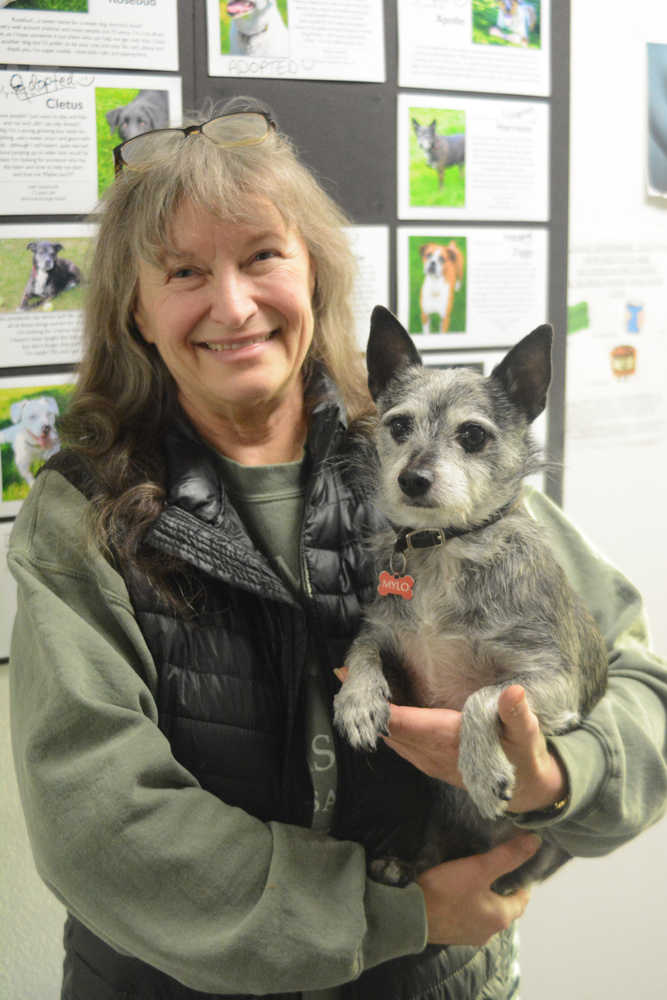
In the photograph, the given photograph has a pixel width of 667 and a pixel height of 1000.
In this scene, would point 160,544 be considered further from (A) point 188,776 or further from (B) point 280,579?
(A) point 188,776

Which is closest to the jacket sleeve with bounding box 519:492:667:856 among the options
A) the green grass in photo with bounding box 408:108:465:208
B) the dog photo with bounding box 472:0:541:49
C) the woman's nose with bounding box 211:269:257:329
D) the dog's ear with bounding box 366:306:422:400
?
the dog's ear with bounding box 366:306:422:400

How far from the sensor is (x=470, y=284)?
7.07 feet

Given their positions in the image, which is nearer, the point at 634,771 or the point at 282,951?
the point at 282,951

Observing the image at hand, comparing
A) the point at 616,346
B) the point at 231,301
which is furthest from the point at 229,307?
the point at 616,346

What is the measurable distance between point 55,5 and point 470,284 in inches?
44.6

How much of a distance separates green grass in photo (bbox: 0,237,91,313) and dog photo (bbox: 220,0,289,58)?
54cm

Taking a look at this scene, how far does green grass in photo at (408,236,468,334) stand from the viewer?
6.79 feet

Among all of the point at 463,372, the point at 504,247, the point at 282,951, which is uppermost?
the point at 504,247

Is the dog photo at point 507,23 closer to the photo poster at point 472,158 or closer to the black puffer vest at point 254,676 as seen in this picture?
the photo poster at point 472,158

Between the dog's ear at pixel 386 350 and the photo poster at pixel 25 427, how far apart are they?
30.4 inches

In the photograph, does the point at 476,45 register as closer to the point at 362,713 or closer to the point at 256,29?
the point at 256,29

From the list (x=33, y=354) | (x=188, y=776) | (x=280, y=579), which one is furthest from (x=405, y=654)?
(x=33, y=354)

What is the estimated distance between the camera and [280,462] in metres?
1.36

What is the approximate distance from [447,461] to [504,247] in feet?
4.04
